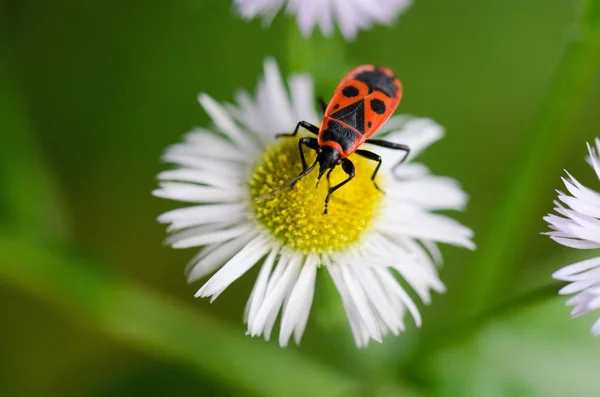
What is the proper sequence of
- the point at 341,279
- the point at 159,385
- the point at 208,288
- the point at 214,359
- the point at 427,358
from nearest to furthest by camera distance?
the point at 208,288
the point at 341,279
the point at 427,358
the point at 214,359
the point at 159,385

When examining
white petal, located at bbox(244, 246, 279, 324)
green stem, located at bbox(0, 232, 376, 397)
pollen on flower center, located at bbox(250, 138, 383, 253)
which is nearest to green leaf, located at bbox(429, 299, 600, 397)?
green stem, located at bbox(0, 232, 376, 397)

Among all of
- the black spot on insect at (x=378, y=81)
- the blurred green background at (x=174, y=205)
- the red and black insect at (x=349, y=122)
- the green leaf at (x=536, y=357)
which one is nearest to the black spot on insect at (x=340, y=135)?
the red and black insect at (x=349, y=122)

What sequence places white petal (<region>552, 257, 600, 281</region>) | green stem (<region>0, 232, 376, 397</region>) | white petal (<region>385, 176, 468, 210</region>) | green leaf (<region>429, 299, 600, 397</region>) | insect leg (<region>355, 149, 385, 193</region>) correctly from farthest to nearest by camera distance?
green stem (<region>0, 232, 376, 397</region>), green leaf (<region>429, 299, 600, 397</region>), white petal (<region>385, 176, 468, 210</region>), insect leg (<region>355, 149, 385, 193</region>), white petal (<region>552, 257, 600, 281</region>)

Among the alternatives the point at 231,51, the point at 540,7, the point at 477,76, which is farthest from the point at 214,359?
the point at 540,7

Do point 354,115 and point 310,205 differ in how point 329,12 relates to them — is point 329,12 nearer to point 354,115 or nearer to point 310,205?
point 354,115

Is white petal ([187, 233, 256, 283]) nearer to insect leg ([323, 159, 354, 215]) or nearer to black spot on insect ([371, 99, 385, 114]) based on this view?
insect leg ([323, 159, 354, 215])

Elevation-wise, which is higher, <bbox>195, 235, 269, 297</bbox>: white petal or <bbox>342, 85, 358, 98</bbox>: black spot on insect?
<bbox>342, 85, 358, 98</bbox>: black spot on insect

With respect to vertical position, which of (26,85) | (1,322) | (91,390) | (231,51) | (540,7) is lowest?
(91,390)

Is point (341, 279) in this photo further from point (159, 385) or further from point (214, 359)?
point (159, 385)
